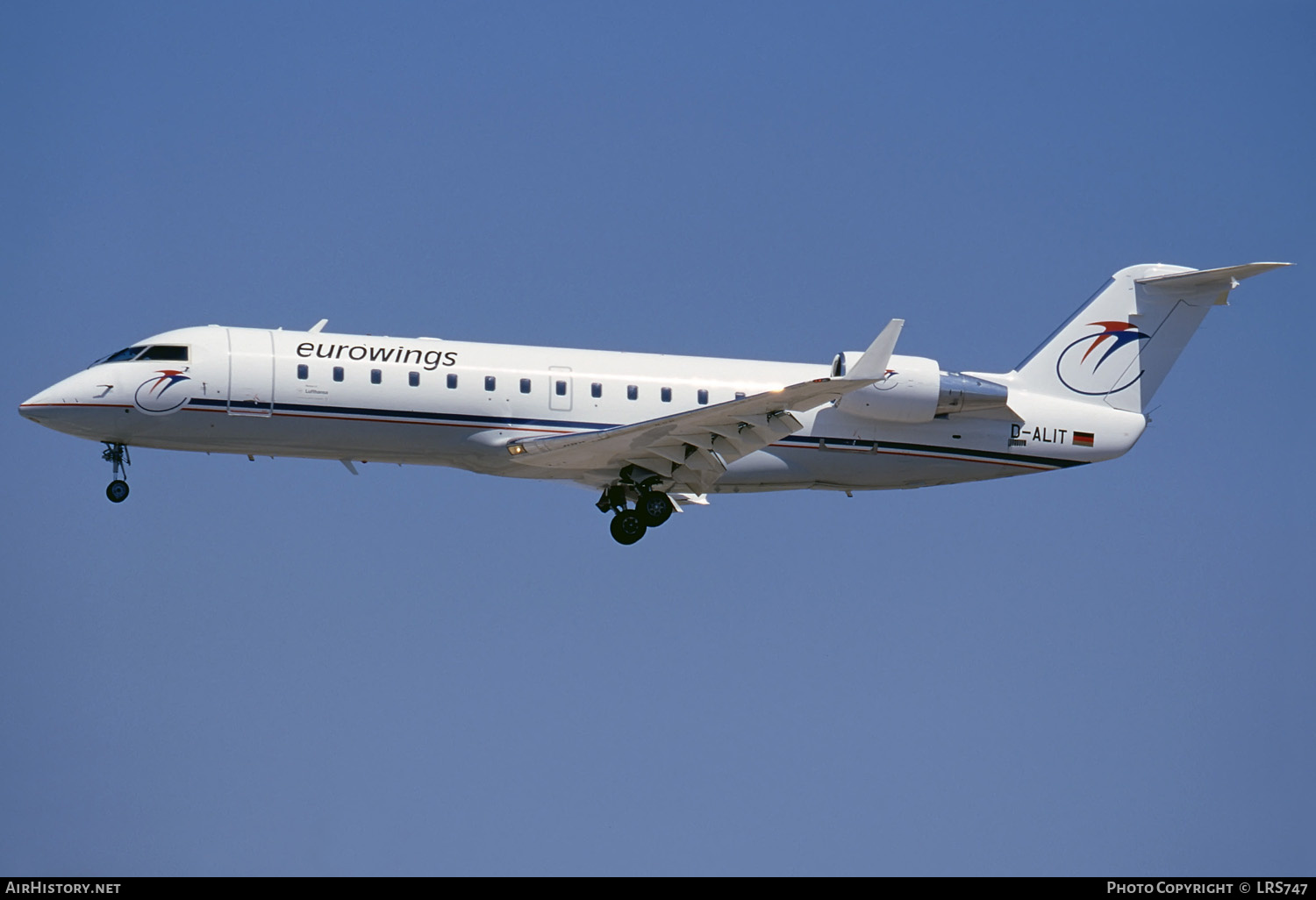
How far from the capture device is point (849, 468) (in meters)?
29.4

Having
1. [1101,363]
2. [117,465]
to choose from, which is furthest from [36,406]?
[1101,363]

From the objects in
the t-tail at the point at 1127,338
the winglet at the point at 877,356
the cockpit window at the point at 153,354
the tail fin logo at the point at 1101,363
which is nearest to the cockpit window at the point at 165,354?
the cockpit window at the point at 153,354

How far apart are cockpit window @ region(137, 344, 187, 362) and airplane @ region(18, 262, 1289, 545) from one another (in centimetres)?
2

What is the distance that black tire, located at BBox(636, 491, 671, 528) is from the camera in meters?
28.6

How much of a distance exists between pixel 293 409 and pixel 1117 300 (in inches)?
577

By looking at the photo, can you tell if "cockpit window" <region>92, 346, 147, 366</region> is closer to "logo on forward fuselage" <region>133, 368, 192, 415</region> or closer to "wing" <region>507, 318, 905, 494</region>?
"logo on forward fuselage" <region>133, 368, 192, 415</region>

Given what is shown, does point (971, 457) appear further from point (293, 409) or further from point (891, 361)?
point (293, 409)

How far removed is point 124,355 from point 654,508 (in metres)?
8.69

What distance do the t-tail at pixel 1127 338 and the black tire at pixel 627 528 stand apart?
24.3ft

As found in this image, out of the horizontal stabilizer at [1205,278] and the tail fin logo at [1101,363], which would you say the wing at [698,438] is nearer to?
the tail fin logo at [1101,363]

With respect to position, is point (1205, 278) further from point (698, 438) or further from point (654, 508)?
point (654, 508)

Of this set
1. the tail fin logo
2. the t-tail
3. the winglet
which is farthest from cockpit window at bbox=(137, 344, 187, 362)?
the tail fin logo

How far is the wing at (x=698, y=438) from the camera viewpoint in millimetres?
25594

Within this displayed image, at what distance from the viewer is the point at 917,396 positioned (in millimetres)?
29062
